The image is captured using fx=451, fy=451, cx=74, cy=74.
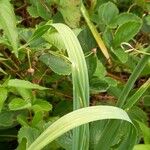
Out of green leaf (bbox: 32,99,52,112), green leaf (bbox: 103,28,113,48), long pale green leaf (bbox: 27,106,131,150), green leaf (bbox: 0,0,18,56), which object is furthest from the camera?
green leaf (bbox: 103,28,113,48)

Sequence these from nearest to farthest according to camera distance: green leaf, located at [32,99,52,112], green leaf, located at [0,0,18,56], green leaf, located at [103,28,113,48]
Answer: green leaf, located at [0,0,18,56]
green leaf, located at [32,99,52,112]
green leaf, located at [103,28,113,48]

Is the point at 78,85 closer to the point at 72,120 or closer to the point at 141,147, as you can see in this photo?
the point at 72,120

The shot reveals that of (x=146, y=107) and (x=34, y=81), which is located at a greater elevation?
(x=34, y=81)

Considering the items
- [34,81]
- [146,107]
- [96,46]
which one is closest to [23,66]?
[34,81]

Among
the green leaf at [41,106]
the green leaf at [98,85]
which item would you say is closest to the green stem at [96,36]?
the green leaf at [98,85]

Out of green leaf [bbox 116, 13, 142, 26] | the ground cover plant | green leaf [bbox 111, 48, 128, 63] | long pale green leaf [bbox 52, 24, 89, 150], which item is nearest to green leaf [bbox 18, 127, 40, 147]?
the ground cover plant

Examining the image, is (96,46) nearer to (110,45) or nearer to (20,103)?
(110,45)

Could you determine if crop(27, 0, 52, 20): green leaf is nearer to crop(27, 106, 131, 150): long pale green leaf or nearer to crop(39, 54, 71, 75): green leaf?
crop(39, 54, 71, 75): green leaf
